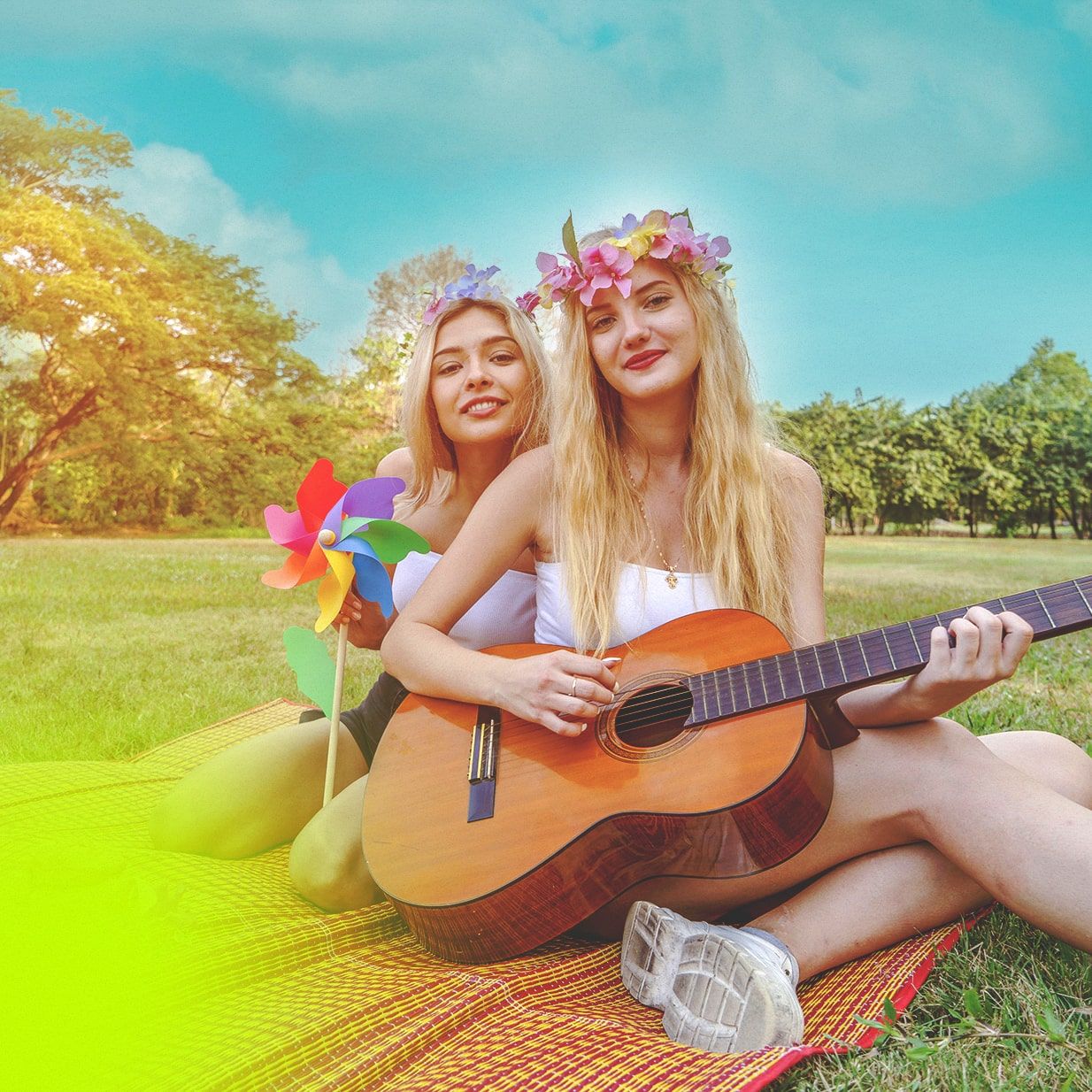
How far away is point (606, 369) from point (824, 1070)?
1.50 meters

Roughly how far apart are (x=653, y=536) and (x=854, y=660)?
0.77 meters

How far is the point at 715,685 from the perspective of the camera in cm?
176

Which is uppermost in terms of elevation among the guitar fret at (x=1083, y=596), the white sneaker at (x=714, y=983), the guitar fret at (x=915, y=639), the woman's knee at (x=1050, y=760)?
the guitar fret at (x=1083, y=596)

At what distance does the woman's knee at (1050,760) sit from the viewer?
1980 millimetres

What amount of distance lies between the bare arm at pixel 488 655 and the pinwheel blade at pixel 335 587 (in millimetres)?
181

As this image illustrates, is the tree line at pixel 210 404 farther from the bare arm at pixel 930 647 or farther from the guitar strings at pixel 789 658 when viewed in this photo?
the guitar strings at pixel 789 658

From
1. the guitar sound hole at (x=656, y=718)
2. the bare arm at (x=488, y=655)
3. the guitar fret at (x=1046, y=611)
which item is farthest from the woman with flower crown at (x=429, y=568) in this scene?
the guitar fret at (x=1046, y=611)

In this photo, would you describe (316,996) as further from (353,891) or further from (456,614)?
(456,614)

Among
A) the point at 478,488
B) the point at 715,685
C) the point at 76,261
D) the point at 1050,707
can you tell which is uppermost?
the point at 76,261

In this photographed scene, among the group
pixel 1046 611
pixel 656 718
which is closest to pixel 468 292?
pixel 656 718

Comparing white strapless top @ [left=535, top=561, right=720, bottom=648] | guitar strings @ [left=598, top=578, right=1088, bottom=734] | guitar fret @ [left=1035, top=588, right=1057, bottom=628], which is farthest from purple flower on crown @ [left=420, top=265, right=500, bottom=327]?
guitar fret @ [left=1035, top=588, right=1057, bottom=628]

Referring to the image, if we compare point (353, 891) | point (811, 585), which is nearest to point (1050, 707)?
point (811, 585)

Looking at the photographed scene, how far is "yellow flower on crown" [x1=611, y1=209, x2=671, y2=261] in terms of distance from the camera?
2186 mm

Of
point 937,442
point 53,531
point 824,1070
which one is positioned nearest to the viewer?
point 824,1070
